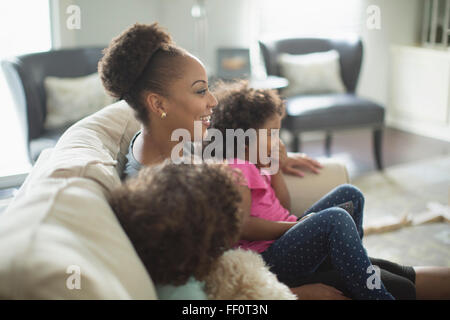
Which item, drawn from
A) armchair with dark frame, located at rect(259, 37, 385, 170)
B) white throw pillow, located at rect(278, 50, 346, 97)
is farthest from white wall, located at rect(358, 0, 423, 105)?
white throw pillow, located at rect(278, 50, 346, 97)

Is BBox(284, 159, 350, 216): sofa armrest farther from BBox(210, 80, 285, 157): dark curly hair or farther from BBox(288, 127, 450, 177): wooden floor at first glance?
BBox(288, 127, 450, 177): wooden floor

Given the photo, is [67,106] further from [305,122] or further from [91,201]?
[91,201]

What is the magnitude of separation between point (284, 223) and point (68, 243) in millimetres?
771

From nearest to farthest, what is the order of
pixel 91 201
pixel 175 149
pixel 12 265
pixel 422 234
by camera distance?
pixel 12 265 → pixel 91 201 → pixel 175 149 → pixel 422 234

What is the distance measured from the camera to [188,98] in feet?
4.52

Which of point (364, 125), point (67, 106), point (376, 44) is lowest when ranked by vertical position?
point (364, 125)

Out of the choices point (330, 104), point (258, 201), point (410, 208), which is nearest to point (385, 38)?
point (330, 104)

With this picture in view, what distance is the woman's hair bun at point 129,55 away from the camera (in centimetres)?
130

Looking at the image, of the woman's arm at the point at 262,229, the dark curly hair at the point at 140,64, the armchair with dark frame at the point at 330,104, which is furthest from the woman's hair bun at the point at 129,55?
the armchair with dark frame at the point at 330,104

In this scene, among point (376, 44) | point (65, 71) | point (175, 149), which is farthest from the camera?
point (376, 44)

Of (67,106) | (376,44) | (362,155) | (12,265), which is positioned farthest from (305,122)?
(12,265)

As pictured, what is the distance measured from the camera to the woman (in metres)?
1.30
